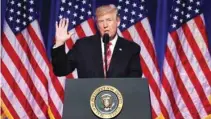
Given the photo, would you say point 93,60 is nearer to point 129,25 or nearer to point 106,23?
point 106,23

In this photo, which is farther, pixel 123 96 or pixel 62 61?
pixel 62 61

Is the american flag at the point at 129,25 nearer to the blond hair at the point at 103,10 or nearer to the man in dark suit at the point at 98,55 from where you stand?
the man in dark suit at the point at 98,55

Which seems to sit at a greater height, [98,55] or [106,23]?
[106,23]

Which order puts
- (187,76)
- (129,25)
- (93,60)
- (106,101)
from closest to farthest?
(106,101), (93,60), (187,76), (129,25)

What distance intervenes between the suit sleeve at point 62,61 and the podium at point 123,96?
1.25ft

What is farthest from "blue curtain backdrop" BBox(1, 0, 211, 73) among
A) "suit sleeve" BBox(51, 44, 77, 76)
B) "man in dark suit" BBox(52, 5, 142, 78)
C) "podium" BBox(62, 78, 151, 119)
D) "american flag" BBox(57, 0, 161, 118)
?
"podium" BBox(62, 78, 151, 119)

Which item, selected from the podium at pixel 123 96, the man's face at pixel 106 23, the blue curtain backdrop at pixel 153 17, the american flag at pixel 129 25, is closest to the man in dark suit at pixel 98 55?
the man's face at pixel 106 23

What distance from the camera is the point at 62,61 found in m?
2.40

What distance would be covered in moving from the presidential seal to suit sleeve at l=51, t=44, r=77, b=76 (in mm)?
480

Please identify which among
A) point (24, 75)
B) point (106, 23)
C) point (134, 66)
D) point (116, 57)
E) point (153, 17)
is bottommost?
point (24, 75)

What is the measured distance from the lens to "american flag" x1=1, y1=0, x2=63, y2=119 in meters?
4.94

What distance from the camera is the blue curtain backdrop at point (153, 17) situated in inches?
197

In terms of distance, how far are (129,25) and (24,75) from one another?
157 centimetres

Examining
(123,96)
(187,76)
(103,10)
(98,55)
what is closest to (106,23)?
(103,10)
